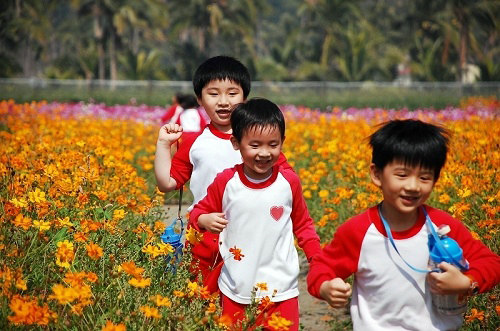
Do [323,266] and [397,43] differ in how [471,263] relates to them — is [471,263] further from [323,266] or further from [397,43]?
[397,43]

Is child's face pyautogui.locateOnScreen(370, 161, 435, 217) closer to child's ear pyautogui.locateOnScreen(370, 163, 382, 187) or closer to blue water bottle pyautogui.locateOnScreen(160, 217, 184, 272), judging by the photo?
child's ear pyautogui.locateOnScreen(370, 163, 382, 187)

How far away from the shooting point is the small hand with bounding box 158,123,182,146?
310 centimetres

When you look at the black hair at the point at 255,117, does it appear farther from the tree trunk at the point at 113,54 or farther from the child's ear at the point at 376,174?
the tree trunk at the point at 113,54

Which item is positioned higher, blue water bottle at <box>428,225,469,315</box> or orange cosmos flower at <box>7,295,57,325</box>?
blue water bottle at <box>428,225,469,315</box>

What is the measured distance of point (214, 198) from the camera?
108 inches

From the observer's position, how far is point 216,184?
8.98ft

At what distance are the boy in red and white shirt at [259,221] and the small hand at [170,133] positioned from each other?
0.47m

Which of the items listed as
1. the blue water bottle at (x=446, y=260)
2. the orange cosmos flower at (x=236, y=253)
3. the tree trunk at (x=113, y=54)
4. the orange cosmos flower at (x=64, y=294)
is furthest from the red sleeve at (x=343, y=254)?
the tree trunk at (x=113, y=54)

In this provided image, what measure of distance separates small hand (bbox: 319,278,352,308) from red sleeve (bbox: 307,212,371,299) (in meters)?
0.06

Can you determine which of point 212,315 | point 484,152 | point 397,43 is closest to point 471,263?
point 212,315

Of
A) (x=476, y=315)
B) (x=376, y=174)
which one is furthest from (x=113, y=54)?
(x=376, y=174)

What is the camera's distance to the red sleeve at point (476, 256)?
208 cm

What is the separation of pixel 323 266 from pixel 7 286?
1.03 m

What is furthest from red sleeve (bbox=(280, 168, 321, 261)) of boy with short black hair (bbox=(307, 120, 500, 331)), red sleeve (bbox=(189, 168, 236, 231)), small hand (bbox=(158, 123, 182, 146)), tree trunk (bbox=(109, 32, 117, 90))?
tree trunk (bbox=(109, 32, 117, 90))
